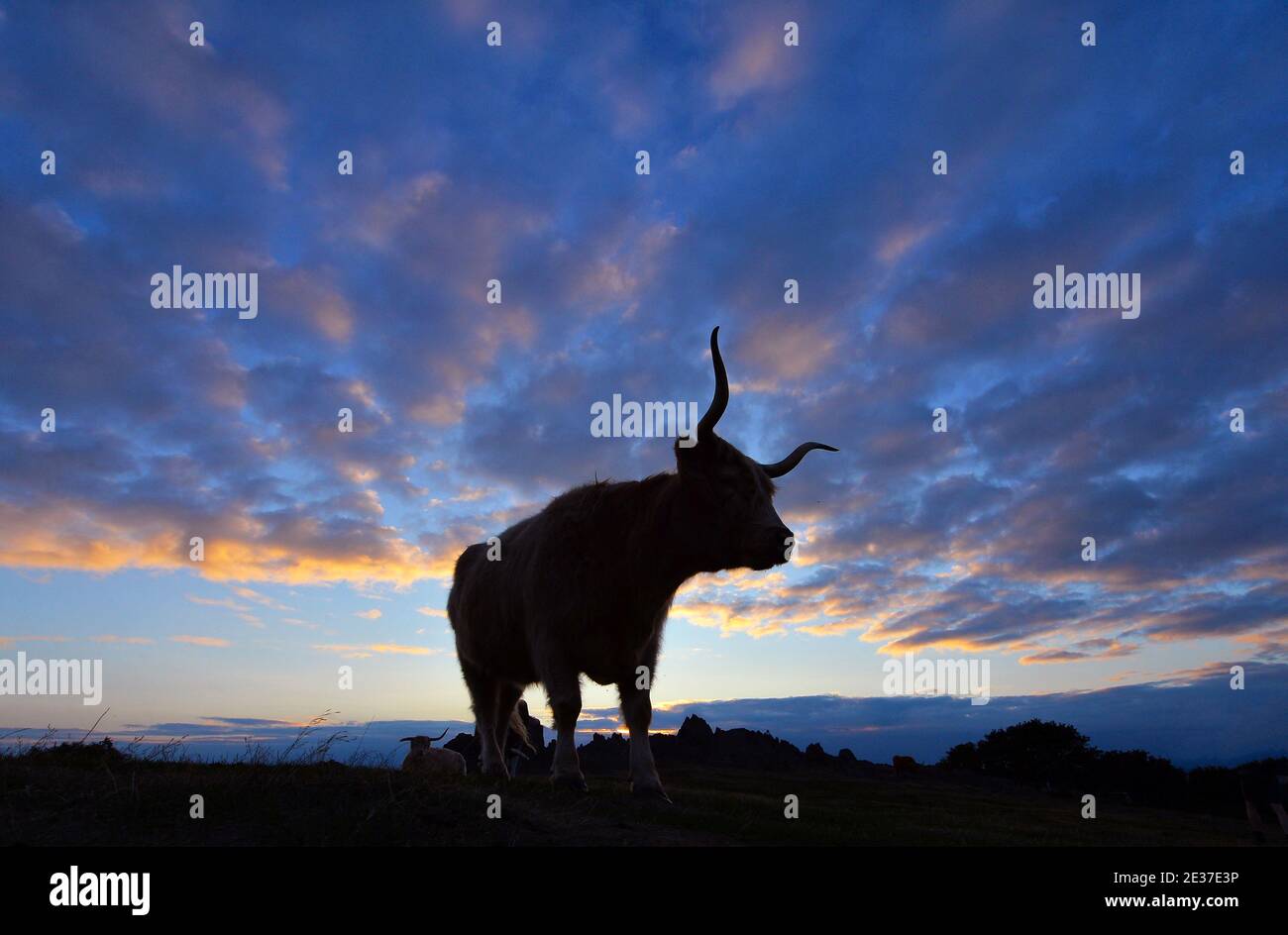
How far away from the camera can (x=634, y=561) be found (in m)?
8.86

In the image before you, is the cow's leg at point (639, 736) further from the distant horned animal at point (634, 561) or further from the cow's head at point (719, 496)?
the cow's head at point (719, 496)

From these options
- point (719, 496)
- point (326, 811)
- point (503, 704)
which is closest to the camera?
point (326, 811)

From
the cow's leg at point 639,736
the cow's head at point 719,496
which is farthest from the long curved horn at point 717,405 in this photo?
the cow's leg at point 639,736

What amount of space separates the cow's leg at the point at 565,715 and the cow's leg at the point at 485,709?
3191 mm

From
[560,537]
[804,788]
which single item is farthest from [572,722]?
[804,788]

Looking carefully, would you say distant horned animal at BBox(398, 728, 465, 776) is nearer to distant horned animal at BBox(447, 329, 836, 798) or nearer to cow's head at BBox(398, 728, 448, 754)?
cow's head at BBox(398, 728, 448, 754)

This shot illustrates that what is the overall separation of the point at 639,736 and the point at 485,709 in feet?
12.1

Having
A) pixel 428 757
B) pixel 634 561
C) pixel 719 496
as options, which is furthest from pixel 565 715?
pixel 428 757

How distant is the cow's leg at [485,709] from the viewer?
1161cm

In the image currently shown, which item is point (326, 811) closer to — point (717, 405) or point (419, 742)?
point (717, 405)
